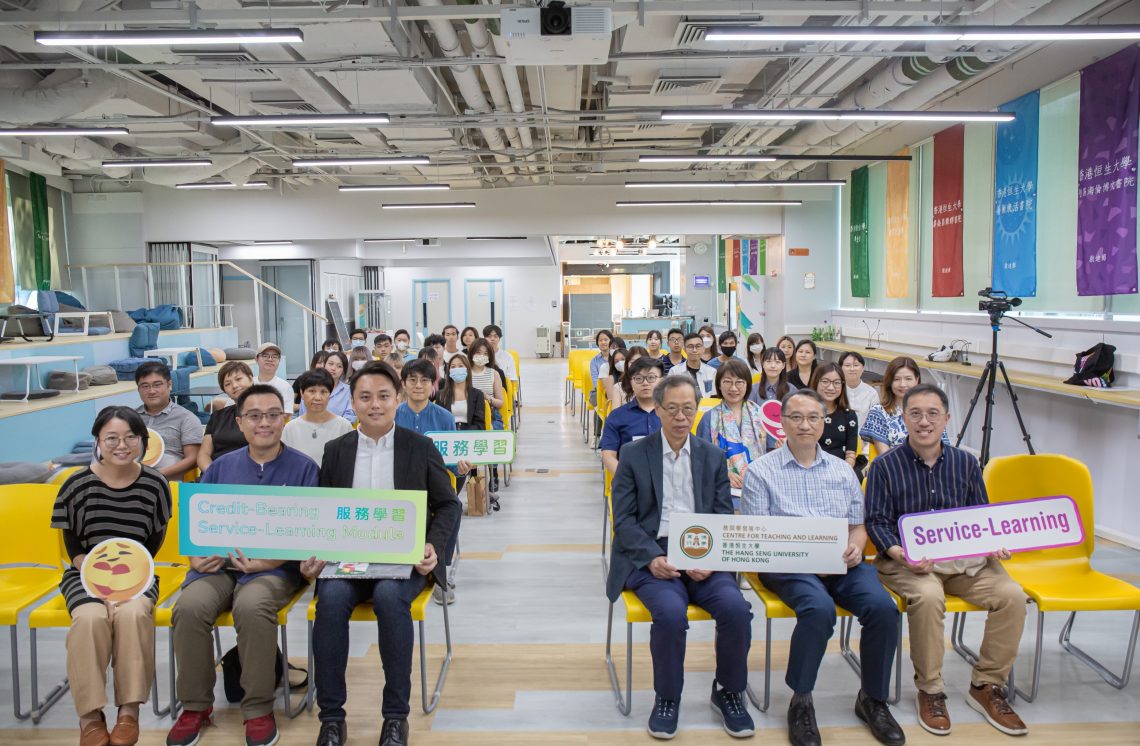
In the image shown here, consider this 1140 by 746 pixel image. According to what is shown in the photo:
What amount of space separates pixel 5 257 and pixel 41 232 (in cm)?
176

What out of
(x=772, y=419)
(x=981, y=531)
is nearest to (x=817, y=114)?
(x=772, y=419)

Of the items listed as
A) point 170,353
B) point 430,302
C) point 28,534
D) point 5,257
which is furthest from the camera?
point 430,302

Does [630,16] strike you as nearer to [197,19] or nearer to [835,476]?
[197,19]

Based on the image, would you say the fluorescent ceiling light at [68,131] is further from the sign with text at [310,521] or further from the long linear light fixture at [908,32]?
the sign with text at [310,521]

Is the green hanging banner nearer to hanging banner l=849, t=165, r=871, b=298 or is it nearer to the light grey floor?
the light grey floor

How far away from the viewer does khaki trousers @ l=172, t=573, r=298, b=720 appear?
2582mm

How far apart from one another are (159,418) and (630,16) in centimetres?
444

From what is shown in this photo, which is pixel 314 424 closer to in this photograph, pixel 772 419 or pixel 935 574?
pixel 772 419

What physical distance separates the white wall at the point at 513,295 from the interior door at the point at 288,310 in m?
4.13

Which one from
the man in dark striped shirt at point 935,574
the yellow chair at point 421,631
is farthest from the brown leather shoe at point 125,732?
the man in dark striped shirt at point 935,574

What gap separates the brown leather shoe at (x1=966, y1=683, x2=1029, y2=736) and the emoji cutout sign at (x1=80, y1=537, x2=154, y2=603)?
310cm

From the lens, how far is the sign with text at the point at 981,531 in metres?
2.71

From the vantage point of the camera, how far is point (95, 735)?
98.9 inches

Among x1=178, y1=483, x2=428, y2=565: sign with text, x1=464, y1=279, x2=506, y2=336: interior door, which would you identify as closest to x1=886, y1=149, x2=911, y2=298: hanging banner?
x1=178, y1=483, x2=428, y2=565: sign with text
